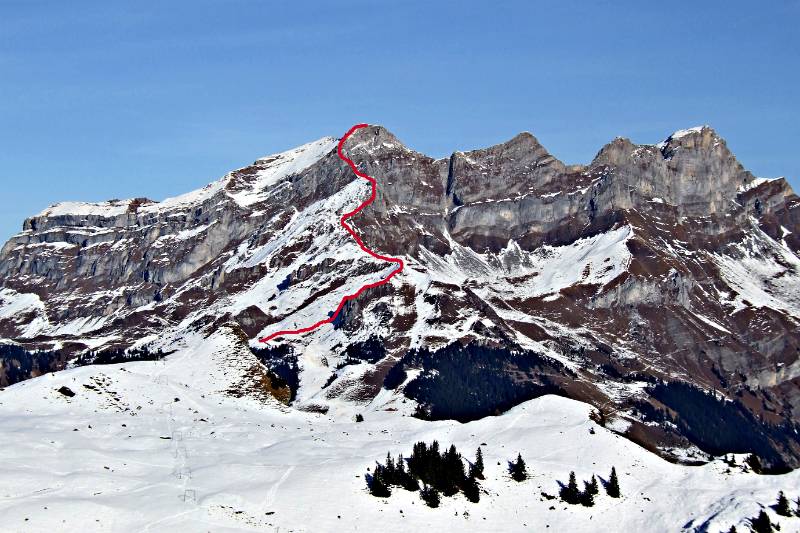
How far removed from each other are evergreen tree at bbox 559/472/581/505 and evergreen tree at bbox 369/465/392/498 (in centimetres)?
1535

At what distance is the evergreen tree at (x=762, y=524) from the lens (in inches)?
3398

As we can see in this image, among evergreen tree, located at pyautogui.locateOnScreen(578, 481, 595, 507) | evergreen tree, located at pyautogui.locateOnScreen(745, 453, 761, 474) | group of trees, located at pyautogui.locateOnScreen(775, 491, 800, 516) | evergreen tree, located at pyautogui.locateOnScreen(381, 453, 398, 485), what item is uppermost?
evergreen tree, located at pyautogui.locateOnScreen(381, 453, 398, 485)

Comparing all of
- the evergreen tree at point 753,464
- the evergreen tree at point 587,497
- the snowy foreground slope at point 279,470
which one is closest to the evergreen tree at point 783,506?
the snowy foreground slope at point 279,470

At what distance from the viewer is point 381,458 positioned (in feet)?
333

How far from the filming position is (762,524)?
285 ft

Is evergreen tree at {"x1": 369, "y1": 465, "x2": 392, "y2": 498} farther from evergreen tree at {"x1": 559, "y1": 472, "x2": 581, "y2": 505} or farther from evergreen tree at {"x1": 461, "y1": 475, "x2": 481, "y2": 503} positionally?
evergreen tree at {"x1": 559, "y1": 472, "x2": 581, "y2": 505}

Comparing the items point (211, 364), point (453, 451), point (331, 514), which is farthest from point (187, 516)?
point (211, 364)

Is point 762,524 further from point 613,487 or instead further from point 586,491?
point 586,491

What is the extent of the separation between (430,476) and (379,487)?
18.7 ft

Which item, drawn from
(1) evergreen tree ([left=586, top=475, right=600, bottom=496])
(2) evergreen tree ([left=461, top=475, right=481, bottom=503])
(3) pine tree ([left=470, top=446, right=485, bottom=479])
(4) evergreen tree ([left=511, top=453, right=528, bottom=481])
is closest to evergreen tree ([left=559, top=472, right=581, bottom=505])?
(1) evergreen tree ([left=586, top=475, right=600, bottom=496])

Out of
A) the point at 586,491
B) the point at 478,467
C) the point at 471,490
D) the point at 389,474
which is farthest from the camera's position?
the point at 478,467

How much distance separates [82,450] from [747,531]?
5609cm

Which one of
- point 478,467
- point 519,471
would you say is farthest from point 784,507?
point 478,467

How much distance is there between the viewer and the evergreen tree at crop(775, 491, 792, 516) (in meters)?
89.2
